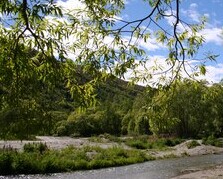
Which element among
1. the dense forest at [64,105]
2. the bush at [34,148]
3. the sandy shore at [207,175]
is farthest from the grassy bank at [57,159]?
the dense forest at [64,105]

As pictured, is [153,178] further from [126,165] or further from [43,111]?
[43,111]

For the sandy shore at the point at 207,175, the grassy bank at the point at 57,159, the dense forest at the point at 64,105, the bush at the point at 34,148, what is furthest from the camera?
the bush at the point at 34,148

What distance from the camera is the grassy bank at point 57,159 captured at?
33291mm

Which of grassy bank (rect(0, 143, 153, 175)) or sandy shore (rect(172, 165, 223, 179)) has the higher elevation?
grassy bank (rect(0, 143, 153, 175))

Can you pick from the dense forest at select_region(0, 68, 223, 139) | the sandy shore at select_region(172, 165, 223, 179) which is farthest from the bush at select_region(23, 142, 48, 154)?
the dense forest at select_region(0, 68, 223, 139)

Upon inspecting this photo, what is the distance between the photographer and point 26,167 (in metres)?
33.7

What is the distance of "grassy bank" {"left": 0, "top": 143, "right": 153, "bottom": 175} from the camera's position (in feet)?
109

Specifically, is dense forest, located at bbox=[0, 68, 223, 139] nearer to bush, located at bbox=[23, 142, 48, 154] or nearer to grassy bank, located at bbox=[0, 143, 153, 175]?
grassy bank, located at bbox=[0, 143, 153, 175]

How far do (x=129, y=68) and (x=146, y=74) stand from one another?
901 mm

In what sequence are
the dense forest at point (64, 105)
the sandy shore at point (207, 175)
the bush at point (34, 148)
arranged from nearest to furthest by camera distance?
the dense forest at point (64, 105), the sandy shore at point (207, 175), the bush at point (34, 148)

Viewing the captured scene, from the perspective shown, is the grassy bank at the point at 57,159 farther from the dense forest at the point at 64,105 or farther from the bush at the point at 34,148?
the dense forest at the point at 64,105

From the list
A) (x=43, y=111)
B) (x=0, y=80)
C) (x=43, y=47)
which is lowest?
(x=43, y=111)

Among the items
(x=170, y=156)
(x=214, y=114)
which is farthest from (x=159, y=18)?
(x=214, y=114)

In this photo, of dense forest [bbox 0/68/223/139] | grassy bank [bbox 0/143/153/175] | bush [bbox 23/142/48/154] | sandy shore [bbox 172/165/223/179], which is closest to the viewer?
dense forest [bbox 0/68/223/139]
